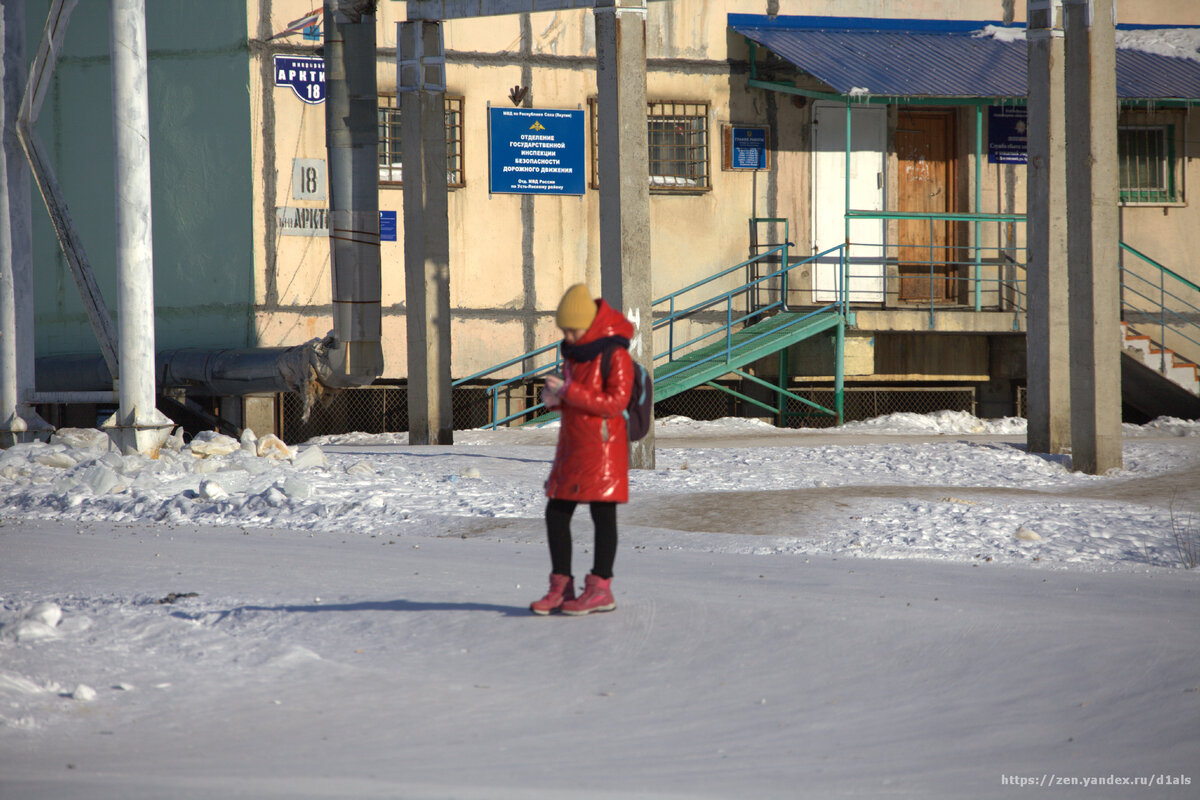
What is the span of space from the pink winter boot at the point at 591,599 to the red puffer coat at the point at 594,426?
42cm

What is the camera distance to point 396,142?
701 inches

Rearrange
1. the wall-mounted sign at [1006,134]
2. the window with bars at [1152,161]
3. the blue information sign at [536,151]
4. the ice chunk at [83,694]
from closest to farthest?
1. the ice chunk at [83,694]
2. the blue information sign at [536,151]
3. the wall-mounted sign at [1006,134]
4. the window with bars at [1152,161]

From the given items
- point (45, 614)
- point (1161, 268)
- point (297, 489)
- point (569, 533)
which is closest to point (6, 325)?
point (297, 489)

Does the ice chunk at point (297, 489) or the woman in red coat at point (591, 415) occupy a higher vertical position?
the woman in red coat at point (591, 415)

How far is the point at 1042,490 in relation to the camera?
11102 millimetres

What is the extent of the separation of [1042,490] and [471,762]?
8.43 meters

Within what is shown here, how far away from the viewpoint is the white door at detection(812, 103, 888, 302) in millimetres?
19094

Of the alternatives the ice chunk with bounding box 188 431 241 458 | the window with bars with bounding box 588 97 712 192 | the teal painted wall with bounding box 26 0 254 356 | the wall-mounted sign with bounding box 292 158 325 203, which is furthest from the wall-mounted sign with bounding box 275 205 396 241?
the ice chunk with bounding box 188 431 241 458

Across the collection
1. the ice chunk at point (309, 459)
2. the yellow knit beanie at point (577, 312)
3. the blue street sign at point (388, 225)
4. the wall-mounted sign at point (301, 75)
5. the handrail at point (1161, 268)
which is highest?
the wall-mounted sign at point (301, 75)

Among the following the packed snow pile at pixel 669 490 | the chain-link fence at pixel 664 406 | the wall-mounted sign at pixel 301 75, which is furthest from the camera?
the chain-link fence at pixel 664 406

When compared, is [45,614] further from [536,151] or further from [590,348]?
[536,151]

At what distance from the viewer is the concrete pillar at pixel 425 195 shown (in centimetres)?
1324

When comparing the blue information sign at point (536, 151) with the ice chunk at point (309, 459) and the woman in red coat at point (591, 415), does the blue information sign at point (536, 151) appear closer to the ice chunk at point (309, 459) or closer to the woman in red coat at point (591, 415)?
Answer: the ice chunk at point (309, 459)

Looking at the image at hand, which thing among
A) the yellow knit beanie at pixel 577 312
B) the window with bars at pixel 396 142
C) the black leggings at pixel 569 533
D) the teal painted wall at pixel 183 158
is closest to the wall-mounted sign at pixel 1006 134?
the window with bars at pixel 396 142
